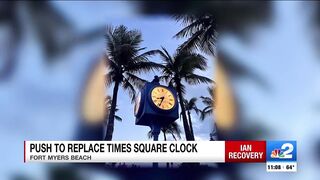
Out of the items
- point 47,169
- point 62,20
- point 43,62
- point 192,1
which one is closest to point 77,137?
point 47,169

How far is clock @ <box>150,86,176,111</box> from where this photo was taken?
13.3 feet

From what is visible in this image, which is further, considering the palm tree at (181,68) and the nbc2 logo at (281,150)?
the palm tree at (181,68)

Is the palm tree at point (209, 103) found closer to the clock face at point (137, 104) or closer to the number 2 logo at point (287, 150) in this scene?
the clock face at point (137, 104)

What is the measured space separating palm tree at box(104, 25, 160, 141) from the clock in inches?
5.1

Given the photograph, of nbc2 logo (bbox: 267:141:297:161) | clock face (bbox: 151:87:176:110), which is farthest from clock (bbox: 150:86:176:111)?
nbc2 logo (bbox: 267:141:297:161)

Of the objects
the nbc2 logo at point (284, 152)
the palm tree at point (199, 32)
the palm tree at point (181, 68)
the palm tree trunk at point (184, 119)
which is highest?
the palm tree at point (199, 32)

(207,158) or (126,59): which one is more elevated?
(126,59)

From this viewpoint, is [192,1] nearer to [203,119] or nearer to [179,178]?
[203,119]

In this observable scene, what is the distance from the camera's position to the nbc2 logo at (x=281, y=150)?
3.95m

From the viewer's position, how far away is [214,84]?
4117 mm

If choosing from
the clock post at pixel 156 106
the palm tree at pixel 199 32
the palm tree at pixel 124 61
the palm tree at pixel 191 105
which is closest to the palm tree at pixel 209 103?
the palm tree at pixel 191 105

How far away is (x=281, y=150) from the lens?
3.95 m

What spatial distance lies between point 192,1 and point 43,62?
3.96 feet

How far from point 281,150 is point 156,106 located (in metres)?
0.94
